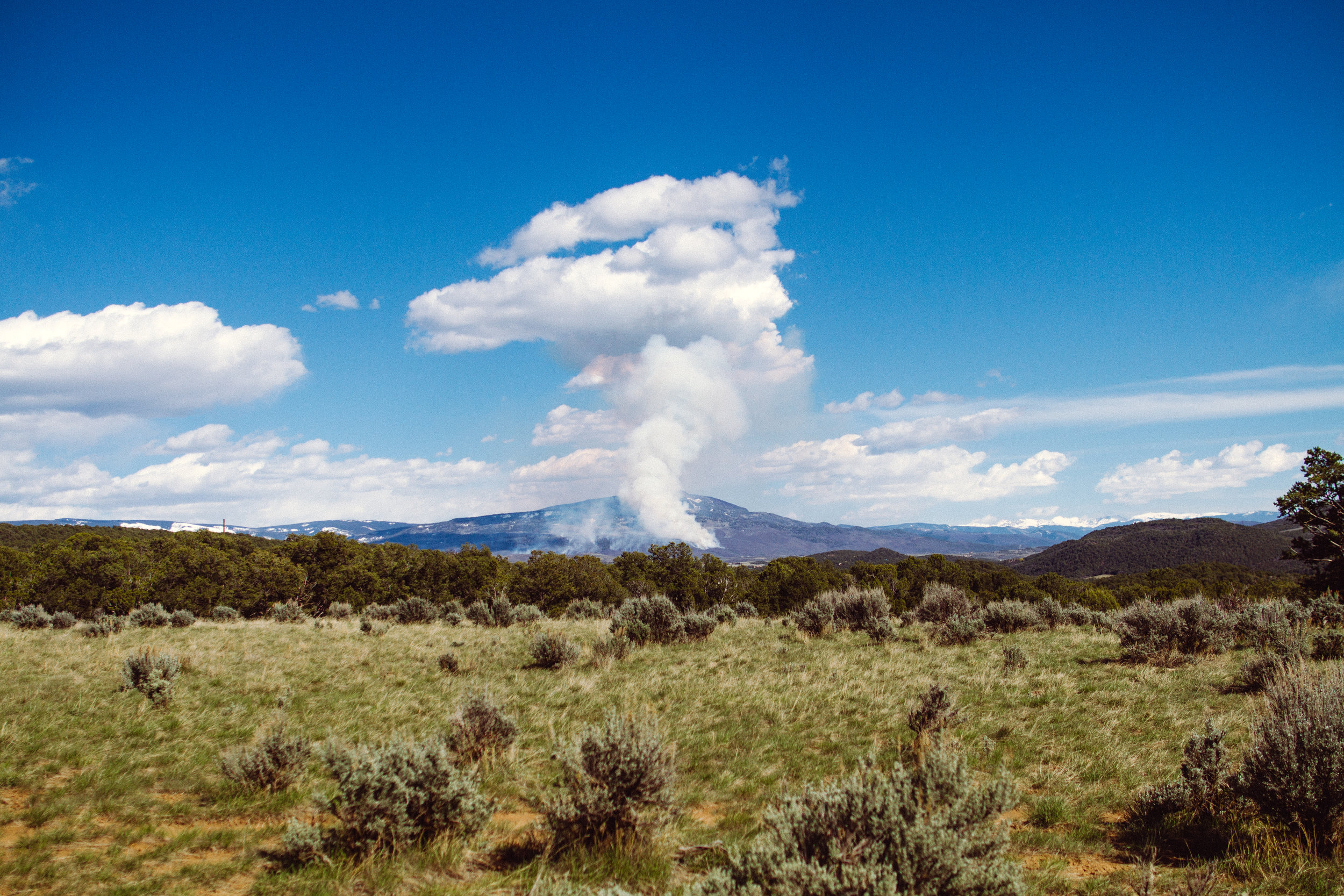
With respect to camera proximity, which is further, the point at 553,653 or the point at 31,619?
the point at 31,619

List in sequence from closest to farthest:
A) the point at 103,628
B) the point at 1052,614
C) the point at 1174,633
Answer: the point at 1174,633
the point at 103,628
the point at 1052,614

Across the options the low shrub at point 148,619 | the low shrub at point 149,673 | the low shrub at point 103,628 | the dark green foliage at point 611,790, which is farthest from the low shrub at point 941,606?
the low shrub at point 148,619

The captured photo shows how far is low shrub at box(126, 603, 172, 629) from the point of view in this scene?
2128 centimetres

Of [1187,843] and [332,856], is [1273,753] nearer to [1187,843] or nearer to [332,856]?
[1187,843]

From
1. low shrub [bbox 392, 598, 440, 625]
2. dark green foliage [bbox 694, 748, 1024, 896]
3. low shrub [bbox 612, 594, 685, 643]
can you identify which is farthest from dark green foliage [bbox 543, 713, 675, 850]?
low shrub [bbox 392, 598, 440, 625]

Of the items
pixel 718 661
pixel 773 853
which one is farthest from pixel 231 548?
pixel 773 853

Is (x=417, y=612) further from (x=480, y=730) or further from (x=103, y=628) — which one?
(x=480, y=730)

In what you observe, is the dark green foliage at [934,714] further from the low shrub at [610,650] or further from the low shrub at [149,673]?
the low shrub at [149,673]

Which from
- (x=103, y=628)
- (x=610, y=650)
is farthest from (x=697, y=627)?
(x=103, y=628)

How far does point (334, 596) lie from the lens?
4153cm

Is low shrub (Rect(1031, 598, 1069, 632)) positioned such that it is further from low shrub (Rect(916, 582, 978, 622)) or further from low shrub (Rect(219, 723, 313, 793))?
low shrub (Rect(219, 723, 313, 793))

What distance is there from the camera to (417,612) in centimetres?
2722

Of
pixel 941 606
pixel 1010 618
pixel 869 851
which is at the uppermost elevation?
pixel 869 851

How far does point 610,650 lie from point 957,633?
890cm
